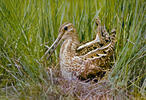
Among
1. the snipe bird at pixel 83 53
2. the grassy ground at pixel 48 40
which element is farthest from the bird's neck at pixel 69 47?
the grassy ground at pixel 48 40

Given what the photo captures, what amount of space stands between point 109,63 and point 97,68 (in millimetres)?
193

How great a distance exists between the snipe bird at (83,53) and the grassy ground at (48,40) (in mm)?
144

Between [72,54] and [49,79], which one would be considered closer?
[49,79]

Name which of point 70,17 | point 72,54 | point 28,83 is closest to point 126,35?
point 72,54

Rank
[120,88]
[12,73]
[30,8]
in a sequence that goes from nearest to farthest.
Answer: [120,88] → [12,73] → [30,8]

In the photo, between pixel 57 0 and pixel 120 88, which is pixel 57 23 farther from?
pixel 120 88

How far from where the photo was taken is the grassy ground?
326 centimetres

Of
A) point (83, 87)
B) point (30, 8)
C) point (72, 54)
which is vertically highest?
point (30, 8)

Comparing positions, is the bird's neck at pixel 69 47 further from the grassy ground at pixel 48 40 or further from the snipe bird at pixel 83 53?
the grassy ground at pixel 48 40

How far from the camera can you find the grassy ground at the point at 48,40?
3256 millimetres

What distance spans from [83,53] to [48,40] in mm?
623

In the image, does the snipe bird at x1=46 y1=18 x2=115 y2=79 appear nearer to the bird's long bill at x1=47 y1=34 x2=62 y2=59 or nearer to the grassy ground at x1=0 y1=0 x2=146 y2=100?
the bird's long bill at x1=47 y1=34 x2=62 y2=59

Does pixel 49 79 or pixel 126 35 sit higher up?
pixel 126 35

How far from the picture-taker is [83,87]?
338 cm
